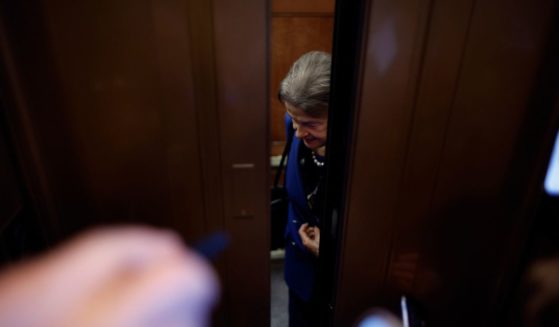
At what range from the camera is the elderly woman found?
3.63ft

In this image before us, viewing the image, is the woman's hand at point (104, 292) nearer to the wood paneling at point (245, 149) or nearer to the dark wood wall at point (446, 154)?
the wood paneling at point (245, 149)

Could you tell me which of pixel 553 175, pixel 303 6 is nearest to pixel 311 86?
pixel 553 175

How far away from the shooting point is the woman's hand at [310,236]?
1.30 m

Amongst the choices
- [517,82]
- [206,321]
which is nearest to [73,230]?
[206,321]

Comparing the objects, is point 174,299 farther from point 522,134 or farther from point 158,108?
point 522,134

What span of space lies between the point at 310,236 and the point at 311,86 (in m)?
0.55

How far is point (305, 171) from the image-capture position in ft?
4.16

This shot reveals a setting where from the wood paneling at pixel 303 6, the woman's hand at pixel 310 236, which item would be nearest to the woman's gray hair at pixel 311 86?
the woman's hand at pixel 310 236

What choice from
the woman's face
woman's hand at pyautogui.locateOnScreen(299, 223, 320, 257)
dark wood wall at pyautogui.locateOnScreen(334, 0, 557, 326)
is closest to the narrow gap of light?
dark wood wall at pyautogui.locateOnScreen(334, 0, 557, 326)

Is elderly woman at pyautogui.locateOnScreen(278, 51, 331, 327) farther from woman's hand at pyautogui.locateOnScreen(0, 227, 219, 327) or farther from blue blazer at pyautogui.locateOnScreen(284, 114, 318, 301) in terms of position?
woman's hand at pyautogui.locateOnScreen(0, 227, 219, 327)

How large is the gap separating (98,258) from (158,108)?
40 centimetres

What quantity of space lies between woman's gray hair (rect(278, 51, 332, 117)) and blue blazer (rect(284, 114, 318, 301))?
170 millimetres

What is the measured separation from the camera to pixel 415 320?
0.98 meters

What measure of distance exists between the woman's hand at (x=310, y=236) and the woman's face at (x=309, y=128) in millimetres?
312
